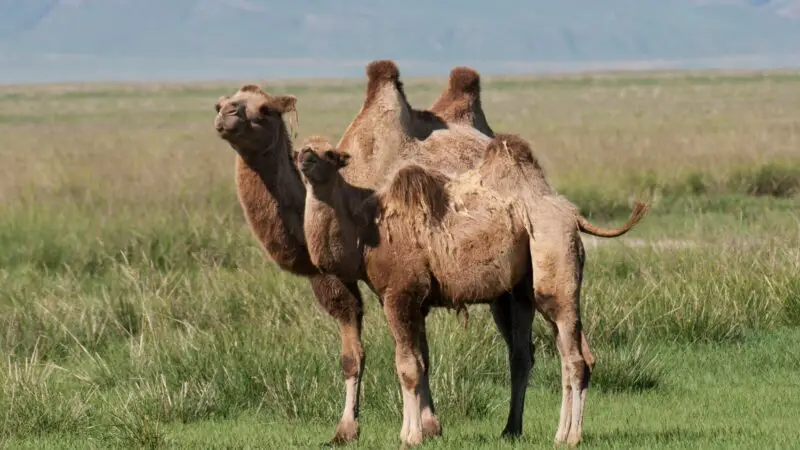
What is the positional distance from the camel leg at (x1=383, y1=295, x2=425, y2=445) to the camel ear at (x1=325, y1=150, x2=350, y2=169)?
0.75 m

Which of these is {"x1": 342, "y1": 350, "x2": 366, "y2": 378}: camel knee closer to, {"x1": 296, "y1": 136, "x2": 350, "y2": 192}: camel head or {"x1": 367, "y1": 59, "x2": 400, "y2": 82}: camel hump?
{"x1": 296, "y1": 136, "x2": 350, "y2": 192}: camel head

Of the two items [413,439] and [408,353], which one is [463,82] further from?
[413,439]

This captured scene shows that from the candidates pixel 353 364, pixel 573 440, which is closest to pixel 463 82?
pixel 353 364

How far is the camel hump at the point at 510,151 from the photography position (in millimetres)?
8133

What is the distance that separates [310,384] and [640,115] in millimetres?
62945

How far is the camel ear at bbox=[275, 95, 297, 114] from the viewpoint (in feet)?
29.3

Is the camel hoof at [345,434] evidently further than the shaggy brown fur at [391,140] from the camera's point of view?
No

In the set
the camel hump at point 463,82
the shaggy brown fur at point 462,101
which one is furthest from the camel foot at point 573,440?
the camel hump at point 463,82

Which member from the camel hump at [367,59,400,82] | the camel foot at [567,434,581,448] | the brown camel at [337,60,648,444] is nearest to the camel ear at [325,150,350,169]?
the brown camel at [337,60,648,444]

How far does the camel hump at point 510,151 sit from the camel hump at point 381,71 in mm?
1381

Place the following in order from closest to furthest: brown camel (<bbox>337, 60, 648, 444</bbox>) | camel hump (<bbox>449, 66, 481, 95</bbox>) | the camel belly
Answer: the camel belly
brown camel (<bbox>337, 60, 648, 444</bbox>)
camel hump (<bbox>449, 66, 481, 95</bbox>)

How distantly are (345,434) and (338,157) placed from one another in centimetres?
159

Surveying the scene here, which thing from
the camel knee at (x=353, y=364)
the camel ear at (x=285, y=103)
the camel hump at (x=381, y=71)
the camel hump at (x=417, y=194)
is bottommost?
the camel knee at (x=353, y=364)

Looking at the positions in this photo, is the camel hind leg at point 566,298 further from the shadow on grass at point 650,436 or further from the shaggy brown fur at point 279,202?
the shaggy brown fur at point 279,202
